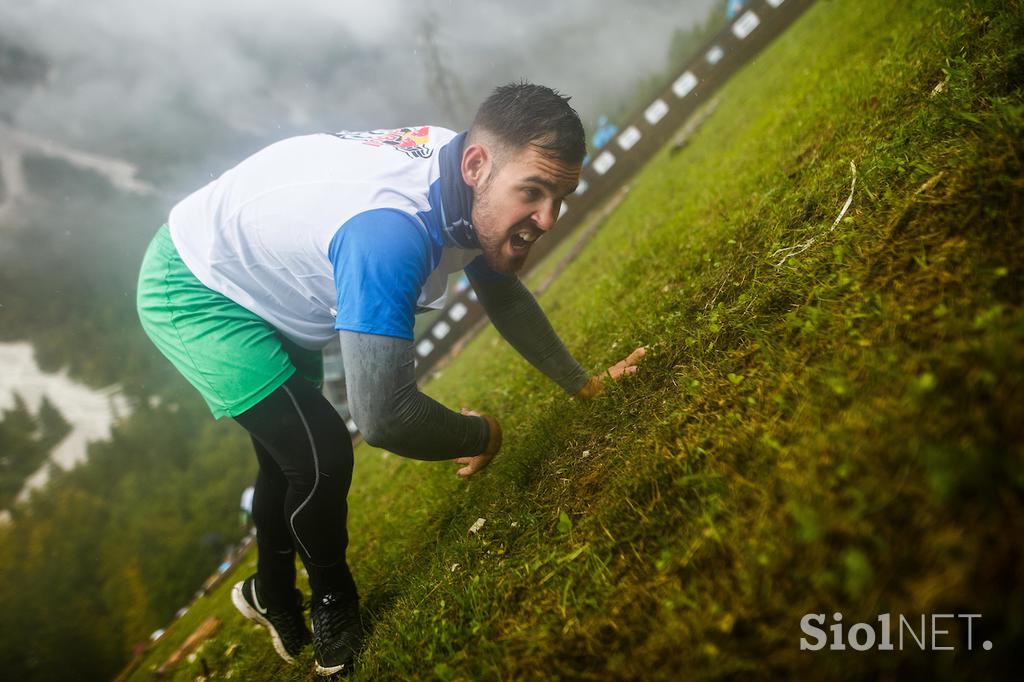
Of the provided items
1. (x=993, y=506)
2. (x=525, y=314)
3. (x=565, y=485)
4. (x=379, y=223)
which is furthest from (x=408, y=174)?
(x=993, y=506)

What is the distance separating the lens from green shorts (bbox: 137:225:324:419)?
2.54 metres

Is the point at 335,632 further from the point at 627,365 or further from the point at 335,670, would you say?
the point at 627,365

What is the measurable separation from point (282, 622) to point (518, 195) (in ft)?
10.5

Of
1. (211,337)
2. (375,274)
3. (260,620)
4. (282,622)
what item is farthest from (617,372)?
(260,620)

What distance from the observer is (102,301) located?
12012 cm

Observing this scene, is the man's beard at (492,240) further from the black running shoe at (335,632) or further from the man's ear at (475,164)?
the black running shoe at (335,632)

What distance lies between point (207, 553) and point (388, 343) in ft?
158

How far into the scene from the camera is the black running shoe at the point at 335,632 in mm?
2508

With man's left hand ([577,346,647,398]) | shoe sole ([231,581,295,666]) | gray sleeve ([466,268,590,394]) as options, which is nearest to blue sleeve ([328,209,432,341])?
gray sleeve ([466,268,590,394])

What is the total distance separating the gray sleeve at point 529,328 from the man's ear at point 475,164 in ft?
2.94

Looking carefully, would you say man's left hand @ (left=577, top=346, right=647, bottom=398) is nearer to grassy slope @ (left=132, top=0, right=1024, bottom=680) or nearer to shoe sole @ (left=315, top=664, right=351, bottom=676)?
grassy slope @ (left=132, top=0, right=1024, bottom=680)

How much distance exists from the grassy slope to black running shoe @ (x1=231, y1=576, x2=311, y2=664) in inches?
7.6

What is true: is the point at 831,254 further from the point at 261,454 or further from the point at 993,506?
the point at 261,454

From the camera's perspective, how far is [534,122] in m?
2.40
